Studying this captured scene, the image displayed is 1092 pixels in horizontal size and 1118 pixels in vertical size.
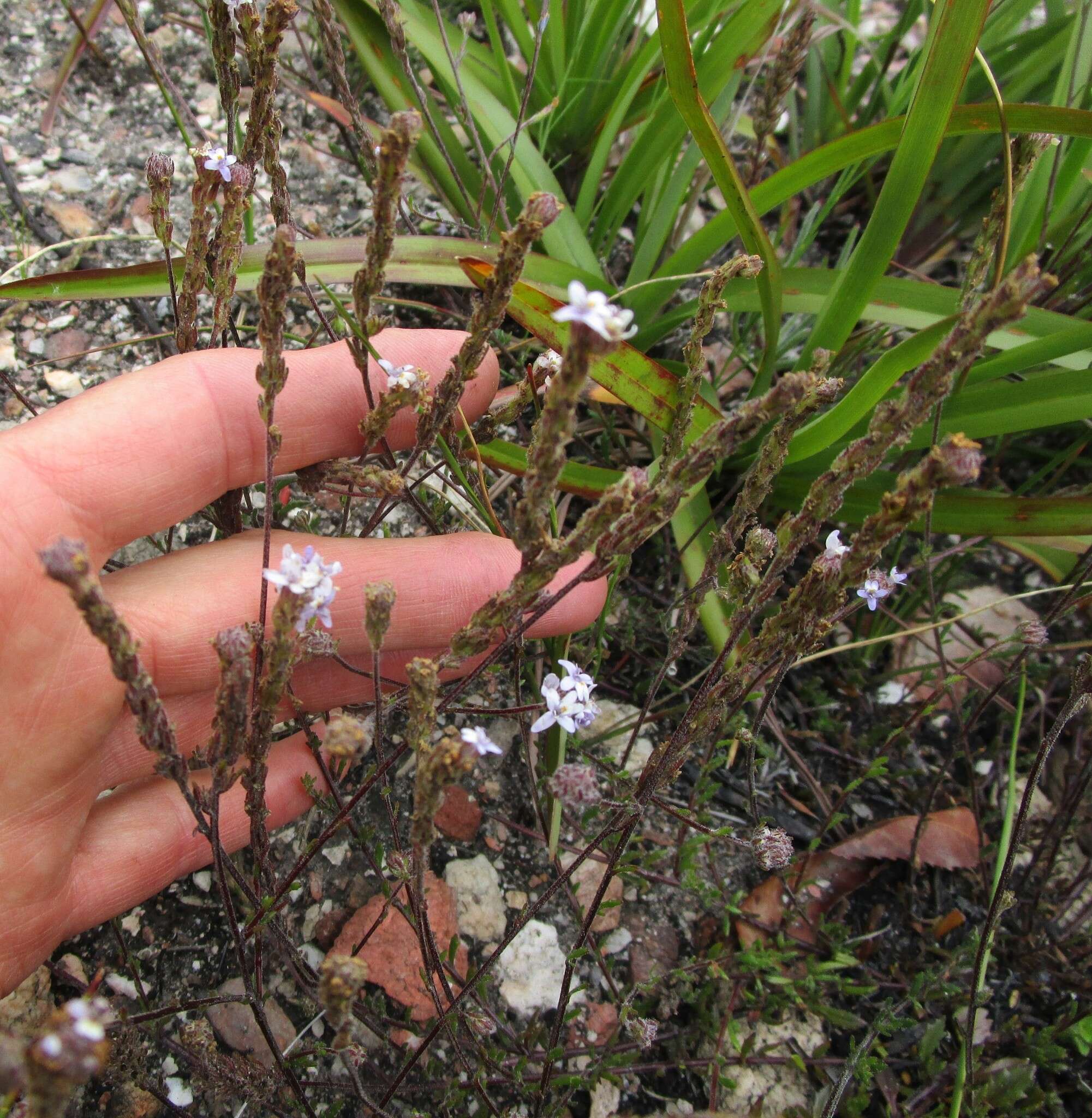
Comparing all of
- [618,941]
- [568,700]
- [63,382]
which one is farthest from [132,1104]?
[63,382]

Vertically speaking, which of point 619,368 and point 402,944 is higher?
point 619,368

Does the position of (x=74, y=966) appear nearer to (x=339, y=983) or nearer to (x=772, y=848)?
(x=339, y=983)

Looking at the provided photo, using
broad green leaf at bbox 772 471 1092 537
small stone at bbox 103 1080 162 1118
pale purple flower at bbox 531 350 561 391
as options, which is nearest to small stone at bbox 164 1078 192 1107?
small stone at bbox 103 1080 162 1118

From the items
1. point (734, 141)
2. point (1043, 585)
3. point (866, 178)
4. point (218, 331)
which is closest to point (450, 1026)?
point (218, 331)

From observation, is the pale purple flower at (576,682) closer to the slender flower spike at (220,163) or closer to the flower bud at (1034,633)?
the flower bud at (1034,633)

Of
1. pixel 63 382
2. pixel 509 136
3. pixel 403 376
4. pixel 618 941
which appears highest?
pixel 509 136

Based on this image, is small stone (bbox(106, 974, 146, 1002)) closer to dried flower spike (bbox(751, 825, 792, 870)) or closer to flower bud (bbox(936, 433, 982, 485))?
dried flower spike (bbox(751, 825, 792, 870))

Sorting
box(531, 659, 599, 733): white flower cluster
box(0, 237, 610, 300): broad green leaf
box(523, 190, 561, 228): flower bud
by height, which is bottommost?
box(531, 659, 599, 733): white flower cluster
